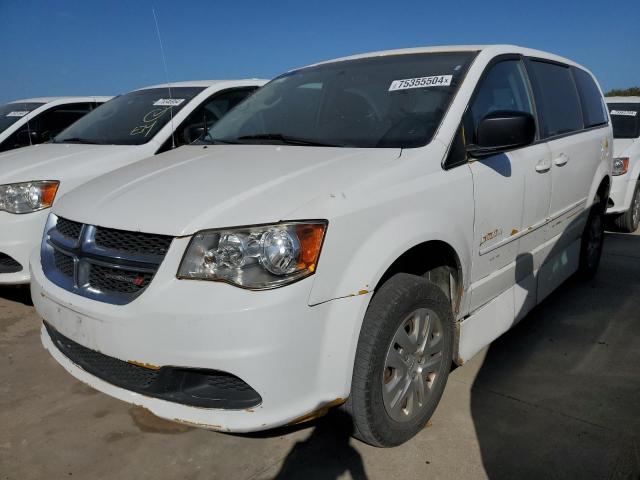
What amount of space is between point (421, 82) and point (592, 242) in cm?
242

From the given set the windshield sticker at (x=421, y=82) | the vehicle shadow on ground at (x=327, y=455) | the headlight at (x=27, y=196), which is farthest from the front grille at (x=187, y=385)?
the headlight at (x=27, y=196)

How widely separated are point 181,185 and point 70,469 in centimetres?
129

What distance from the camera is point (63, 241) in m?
2.37

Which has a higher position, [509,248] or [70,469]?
[509,248]

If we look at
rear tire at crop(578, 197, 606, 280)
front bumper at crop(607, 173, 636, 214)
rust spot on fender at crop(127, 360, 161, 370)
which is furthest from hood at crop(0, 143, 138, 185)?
front bumper at crop(607, 173, 636, 214)

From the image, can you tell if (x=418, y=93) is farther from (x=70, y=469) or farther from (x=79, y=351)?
(x=70, y=469)

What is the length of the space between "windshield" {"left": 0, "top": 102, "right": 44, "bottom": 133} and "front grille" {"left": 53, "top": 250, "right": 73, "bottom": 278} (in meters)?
4.96

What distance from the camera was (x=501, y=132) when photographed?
2.47m

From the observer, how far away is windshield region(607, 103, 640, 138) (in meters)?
6.79

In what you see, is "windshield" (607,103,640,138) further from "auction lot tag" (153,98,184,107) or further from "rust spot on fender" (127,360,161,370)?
"rust spot on fender" (127,360,161,370)

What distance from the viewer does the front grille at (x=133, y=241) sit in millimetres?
1962

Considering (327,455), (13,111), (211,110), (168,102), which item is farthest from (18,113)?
(327,455)

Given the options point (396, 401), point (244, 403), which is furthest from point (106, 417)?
point (396, 401)

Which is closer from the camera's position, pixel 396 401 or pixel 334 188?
pixel 334 188
